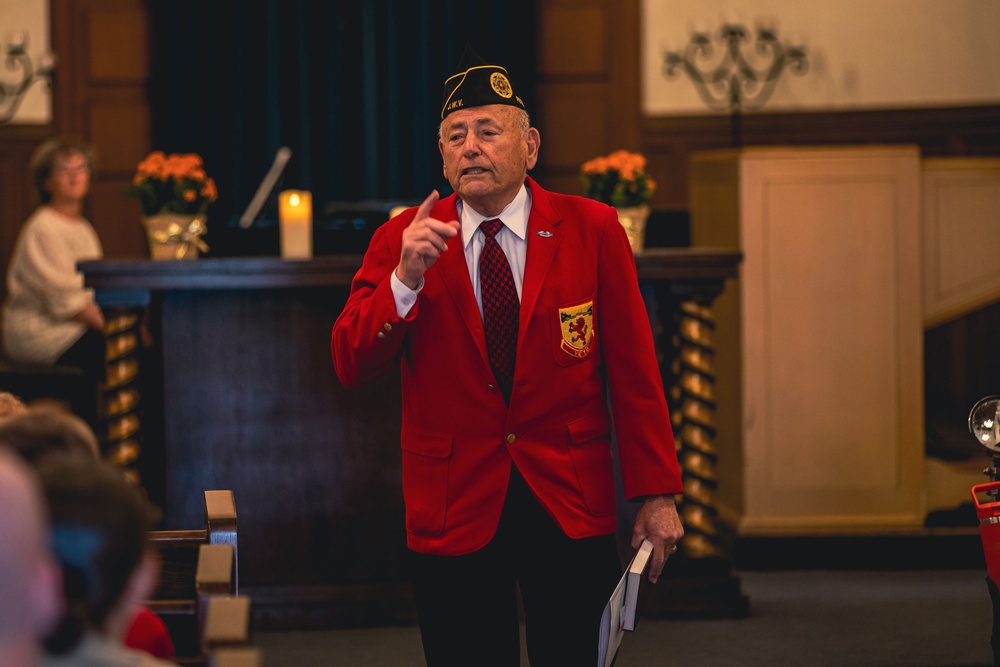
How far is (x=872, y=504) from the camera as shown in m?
4.79

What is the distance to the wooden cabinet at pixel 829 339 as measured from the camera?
188 inches

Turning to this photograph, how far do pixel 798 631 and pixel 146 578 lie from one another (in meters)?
3.22

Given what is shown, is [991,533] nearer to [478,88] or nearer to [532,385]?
[532,385]

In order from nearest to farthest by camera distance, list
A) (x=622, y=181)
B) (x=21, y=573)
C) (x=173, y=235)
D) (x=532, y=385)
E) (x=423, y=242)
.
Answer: (x=21, y=573), (x=423, y=242), (x=532, y=385), (x=173, y=235), (x=622, y=181)

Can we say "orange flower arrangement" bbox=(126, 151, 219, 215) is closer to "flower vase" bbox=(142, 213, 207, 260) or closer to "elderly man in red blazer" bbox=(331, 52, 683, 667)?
"flower vase" bbox=(142, 213, 207, 260)

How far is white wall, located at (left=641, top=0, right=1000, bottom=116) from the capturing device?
7.16 meters

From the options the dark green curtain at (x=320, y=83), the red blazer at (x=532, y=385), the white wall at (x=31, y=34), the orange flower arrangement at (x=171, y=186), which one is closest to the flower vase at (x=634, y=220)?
the orange flower arrangement at (x=171, y=186)

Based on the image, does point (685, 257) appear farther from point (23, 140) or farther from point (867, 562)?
point (23, 140)

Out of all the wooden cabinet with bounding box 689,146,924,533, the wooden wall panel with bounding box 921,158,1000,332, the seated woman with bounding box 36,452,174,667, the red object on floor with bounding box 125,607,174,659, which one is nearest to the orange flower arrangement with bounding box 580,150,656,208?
the wooden cabinet with bounding box 689,146,924,533

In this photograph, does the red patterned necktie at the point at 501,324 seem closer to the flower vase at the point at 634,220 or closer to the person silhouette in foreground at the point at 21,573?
the person silhouette in foreground at the point at 21,573

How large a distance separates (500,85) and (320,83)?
5.22 metres

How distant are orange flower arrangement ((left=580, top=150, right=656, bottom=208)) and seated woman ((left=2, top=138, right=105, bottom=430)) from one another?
2.44m

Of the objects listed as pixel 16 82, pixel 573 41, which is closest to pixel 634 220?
pixel 573 41

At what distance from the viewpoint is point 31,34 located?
729 cm
